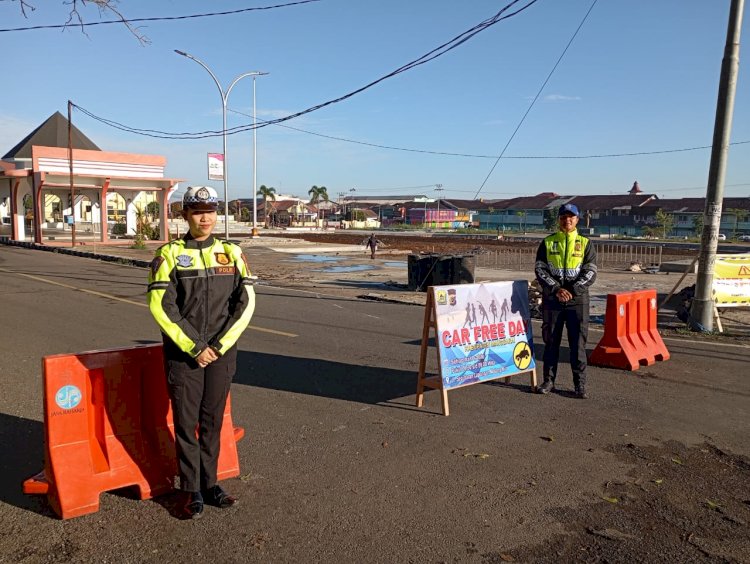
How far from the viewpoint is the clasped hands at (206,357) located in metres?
3.63

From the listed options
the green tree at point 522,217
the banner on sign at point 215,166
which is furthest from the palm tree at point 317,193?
the banner on sign at point 215,166

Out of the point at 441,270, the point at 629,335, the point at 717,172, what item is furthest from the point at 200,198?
the point at 441,270

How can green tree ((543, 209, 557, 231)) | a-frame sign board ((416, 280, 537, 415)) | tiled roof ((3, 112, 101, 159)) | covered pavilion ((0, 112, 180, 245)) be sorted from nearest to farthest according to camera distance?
a-frame sign board ((416, 280, 537, 415)) < covered pavilion ((0, 112, 180, 245)) < tiled roof ((3, 112, 101, 159)) < green tree ((543, 209, 557, 231))

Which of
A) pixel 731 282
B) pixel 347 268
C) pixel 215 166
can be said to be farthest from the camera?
pixel 215 166

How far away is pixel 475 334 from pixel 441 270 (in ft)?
32.2

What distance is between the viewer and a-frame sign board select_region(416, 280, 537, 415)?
5.83 metres

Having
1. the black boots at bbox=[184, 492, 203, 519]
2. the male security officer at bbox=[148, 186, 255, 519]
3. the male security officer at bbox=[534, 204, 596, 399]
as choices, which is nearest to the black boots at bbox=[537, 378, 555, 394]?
the male security officer at bbox=[534, 204, 596, 399]

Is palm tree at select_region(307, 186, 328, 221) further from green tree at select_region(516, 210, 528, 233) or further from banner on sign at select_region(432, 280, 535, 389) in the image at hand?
banner on sign at select_region(432, 280, 535, 389)

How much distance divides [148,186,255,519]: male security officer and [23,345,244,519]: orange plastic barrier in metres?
0.33

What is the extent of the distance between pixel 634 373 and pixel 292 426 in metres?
4.34

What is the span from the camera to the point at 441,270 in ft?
52.2

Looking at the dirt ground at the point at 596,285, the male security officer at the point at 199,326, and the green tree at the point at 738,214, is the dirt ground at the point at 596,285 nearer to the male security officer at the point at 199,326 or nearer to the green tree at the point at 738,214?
the male security officer at the point at 199,326

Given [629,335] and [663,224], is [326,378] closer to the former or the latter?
[629,335]

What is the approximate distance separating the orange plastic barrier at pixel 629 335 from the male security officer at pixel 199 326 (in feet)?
17.3
